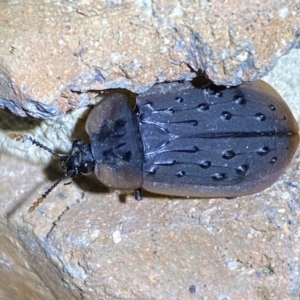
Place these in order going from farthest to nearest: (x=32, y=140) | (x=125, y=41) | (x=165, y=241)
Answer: (x=32, y=140), (x=165, y=241), (x=125, y=41)

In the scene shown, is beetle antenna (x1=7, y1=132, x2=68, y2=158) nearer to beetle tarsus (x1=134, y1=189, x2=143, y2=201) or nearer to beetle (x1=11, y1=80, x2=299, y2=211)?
beetle (x1=11, y1=80, x2=299, y2=211)

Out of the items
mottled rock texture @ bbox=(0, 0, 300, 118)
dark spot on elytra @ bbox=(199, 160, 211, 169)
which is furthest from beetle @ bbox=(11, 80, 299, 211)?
mottled rock texture @ bbox=(0, 0, 300, 118)

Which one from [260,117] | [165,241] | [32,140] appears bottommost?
[165,241]

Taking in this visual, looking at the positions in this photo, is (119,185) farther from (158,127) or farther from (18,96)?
(18,96)

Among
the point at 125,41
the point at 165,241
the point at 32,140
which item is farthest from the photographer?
the point at 32,140

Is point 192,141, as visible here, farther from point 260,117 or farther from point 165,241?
point 165,241

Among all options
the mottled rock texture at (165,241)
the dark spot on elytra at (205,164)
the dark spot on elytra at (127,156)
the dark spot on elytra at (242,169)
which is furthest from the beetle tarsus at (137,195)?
the dark spot on elytra at (242,169)

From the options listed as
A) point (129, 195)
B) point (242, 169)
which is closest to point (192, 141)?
point (242, 169)
